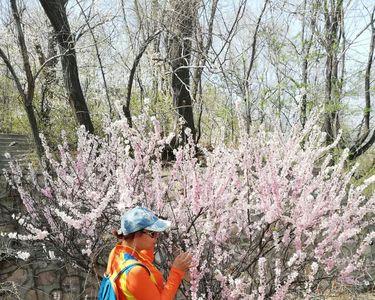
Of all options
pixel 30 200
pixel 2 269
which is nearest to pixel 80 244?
pixel 30 200

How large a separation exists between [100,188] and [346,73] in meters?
6.20

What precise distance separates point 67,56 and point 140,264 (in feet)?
18.8

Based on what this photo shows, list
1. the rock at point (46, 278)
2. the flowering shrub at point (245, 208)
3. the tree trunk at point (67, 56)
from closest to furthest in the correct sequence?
the flowering shrub at point (245, 208)
the rock at point (46, 278)
the tree trunk at point (67, 56)

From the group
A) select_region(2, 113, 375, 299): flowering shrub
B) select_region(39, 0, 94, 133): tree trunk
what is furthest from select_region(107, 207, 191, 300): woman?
select_region(39, 0, 94, 133): tree trunk

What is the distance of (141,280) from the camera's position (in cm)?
256

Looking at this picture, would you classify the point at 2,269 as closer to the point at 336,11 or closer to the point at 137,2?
the point at 137,2

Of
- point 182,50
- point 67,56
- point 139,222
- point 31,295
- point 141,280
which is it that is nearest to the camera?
point 141,280

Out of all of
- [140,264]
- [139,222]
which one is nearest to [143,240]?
[139,222]

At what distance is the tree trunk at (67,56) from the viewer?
744 centimetres

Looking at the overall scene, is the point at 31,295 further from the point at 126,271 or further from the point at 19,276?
the point at 126,271

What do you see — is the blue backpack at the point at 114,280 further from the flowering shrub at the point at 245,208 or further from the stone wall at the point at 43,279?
the stone wall at the point at 43,279

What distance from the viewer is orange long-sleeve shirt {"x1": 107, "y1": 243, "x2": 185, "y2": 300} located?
8.41 feet

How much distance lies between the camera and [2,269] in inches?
236

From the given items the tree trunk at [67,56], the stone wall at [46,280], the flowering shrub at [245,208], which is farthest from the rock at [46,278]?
the tree trunk at [67,56]
